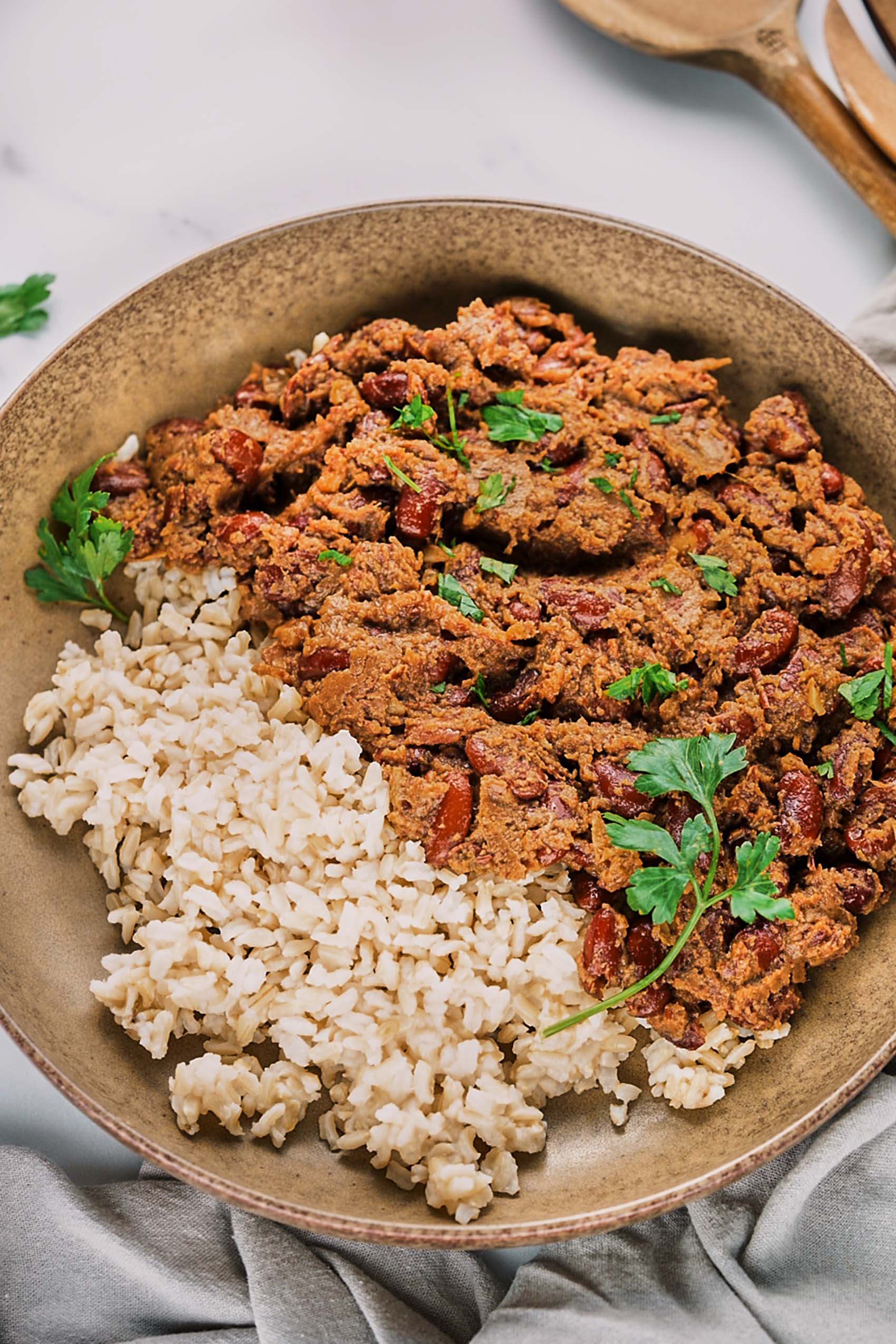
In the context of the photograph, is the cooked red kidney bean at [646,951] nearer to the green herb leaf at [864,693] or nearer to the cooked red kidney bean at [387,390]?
the green herb leaf at [864,693]

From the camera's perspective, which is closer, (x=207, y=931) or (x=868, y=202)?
(x=207, y=931)

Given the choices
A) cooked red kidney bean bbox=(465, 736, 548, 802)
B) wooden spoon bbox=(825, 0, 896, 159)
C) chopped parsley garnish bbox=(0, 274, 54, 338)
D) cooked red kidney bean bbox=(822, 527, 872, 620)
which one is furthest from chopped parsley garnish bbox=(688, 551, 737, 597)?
chopped parsley garnish bbox=(0, 274, 54, 338)

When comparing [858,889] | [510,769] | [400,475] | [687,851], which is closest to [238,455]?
[400,475]

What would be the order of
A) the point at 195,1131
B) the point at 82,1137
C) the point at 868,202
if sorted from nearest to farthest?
the point at 195,1131 < the point at 82,1137 < the point at 868,202

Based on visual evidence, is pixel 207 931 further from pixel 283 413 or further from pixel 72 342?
pixel 72 342

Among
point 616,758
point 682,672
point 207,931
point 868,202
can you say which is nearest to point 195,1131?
point 207,931
